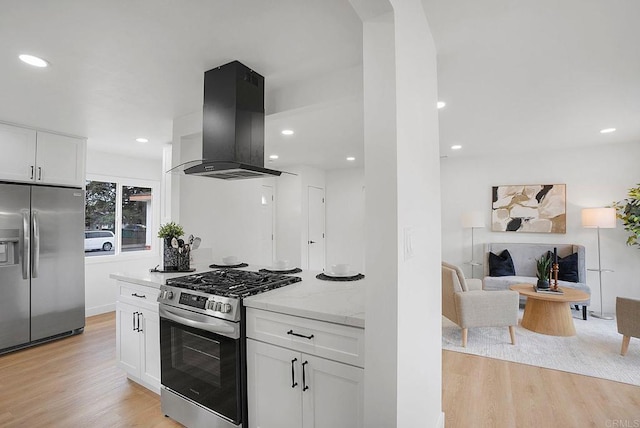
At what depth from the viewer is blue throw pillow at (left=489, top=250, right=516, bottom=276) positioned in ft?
15.9

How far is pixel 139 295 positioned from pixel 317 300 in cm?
153

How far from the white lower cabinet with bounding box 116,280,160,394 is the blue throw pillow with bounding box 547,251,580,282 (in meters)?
5.11

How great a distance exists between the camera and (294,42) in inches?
76.0

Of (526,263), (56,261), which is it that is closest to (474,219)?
(526,263)

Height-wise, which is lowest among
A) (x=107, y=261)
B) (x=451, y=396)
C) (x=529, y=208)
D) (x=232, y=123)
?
(x=451, y=396)

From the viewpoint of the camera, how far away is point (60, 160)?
378 cm

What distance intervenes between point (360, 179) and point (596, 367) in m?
Result: 4.48

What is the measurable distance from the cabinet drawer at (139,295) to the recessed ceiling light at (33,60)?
1650 millimetres

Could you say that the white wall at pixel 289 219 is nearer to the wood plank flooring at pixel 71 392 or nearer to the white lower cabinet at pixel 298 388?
the wood plank flooring at pixel 71 392

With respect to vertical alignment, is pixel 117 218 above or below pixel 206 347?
above

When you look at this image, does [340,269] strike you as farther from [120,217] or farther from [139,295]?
[120,217]

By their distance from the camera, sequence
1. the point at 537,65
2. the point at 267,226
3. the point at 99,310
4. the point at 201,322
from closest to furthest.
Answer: the point at 201,322 < the point at 537,65 < the point at 99,310 < the point at 267,226

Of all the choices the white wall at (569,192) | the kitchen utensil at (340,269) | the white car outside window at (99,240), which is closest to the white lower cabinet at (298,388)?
the kitchen utensil at (340,269)

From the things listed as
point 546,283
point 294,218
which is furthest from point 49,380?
point 546,283
